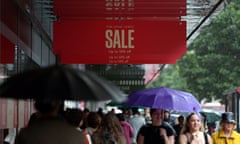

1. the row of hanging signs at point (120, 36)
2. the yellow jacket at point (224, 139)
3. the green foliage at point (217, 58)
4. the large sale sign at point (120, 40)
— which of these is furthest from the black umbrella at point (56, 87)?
the green foliage at point (217, 58)

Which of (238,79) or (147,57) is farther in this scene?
(238,79)

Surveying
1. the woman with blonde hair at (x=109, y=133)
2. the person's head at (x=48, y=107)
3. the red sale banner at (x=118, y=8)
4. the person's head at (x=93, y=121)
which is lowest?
the woman with blonde hair at (x=109, y=133)

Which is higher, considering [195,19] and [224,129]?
[195,19]

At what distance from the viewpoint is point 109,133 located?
9.67 metres

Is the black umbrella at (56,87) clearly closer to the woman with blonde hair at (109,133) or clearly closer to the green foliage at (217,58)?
the woman with blonde hair at (109,133)

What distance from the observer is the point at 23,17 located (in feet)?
45.5

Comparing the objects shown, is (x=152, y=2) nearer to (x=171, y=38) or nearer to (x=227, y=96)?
(x=171, y=38)

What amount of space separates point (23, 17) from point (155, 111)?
501 centimetres

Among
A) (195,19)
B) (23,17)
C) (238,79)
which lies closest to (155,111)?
(23,17)

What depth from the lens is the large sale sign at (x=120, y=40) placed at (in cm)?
1461

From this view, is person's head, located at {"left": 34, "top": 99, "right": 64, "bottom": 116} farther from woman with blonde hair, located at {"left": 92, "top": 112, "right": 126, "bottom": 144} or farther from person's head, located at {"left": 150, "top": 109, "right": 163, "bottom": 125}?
person's head, located at {"left": 150, "top": 109, "right": 163, "bottom": 125}

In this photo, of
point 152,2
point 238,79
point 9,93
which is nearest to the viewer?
point 9,93

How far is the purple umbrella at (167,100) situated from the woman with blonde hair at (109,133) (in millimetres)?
999

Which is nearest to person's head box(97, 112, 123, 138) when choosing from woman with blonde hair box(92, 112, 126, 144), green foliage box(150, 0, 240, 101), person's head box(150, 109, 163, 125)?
woman with blonde hair box(92, 112, 126, 144)
